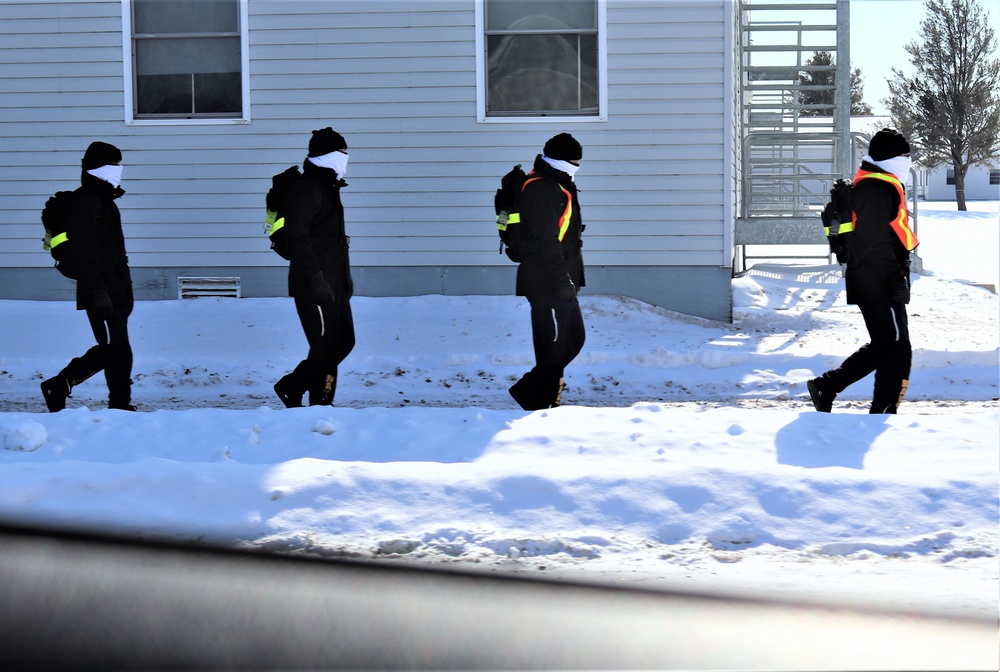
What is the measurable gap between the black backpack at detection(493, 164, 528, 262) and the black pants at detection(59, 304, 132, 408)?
8.15 feet

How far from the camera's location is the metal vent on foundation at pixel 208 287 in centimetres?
1263

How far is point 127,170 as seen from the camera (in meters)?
12.6

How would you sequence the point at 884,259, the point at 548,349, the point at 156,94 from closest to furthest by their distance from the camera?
the point at 884,259 < the point at 548,349 < the point at 156,94

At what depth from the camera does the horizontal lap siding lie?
12039 mm

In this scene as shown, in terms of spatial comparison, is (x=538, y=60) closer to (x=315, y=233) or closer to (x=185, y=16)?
(x=185, y=16)

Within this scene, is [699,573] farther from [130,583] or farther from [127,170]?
[127,170]

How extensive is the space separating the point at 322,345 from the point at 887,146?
3.54m

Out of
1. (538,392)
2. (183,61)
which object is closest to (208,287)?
(183,61)

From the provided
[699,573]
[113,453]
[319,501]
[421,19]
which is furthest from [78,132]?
[699,573]

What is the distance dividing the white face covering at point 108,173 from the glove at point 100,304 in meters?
0.72

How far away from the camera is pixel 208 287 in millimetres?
12656

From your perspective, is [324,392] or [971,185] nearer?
[324,392]

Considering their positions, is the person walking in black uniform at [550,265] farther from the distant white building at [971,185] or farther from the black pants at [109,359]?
the distant white building at [971,185]

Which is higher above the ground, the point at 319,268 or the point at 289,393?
the point at 319,268
